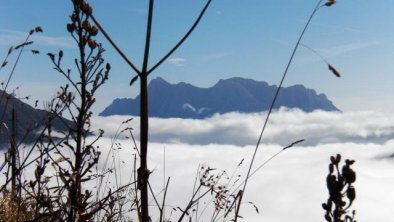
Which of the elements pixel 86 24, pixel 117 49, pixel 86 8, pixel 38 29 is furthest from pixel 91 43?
pixel 38 29

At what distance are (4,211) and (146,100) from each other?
447cm

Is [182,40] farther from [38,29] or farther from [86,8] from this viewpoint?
[38,29]

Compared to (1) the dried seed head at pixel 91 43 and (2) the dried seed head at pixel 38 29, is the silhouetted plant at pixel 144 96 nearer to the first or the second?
(1) the dried seed head at pixel 91 43

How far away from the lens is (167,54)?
168 cm

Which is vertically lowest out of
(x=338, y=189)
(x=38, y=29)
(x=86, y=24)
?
(x=338, y=189)

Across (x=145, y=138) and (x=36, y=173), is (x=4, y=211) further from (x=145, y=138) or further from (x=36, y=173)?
(x=145, y=138)

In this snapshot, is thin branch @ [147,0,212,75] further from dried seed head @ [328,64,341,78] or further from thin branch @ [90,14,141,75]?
dried seed head @ [328,64,341,78]

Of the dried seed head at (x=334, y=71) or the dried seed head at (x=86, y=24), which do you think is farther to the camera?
the dried seed head at (x=86, y=24)

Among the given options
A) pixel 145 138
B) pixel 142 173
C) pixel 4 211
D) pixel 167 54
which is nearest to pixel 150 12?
pixel 167 54

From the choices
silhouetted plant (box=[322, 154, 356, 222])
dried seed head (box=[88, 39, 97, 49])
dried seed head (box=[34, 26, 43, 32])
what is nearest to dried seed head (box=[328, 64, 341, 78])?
silhouetted plant (box=[322, 154, 356, 222])

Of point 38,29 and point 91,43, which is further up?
point 38,29

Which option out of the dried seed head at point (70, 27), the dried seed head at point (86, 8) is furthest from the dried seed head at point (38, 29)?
the dried seed head at point (86, 8)

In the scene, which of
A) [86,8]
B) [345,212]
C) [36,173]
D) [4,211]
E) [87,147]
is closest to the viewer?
[86,8]

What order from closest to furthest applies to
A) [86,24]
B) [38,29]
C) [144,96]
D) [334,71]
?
1. [144,96]
2. [334,71]
3. [86,24]
4. [38,29]
